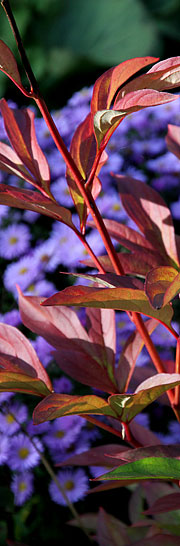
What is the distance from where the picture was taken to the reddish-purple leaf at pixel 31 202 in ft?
1.23

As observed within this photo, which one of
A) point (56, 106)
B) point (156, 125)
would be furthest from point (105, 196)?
point (56, 106)

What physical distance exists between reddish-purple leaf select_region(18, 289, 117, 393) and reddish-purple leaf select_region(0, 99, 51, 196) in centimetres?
12

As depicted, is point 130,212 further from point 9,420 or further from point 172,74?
point 9,420

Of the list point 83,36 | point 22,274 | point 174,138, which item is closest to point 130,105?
point 174,138

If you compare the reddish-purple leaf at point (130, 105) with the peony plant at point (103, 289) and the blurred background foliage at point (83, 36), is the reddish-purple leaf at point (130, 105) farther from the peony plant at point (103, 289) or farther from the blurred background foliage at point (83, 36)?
the blurred background foliage at point (83, 36)

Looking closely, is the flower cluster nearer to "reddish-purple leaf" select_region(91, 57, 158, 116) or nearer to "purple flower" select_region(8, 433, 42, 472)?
"purple flower" select_region(8, 433, 42, 472)

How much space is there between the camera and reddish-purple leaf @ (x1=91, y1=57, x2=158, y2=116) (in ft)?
1.14

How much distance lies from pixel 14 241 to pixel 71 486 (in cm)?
64

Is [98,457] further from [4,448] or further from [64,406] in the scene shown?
[4,448]

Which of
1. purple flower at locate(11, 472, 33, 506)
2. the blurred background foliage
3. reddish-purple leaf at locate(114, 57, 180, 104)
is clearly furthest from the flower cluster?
the blurred background foliage

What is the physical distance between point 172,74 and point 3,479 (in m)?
0.75

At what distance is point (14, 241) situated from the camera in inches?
52.8

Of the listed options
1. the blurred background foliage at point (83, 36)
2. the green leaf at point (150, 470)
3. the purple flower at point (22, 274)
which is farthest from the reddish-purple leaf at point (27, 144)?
the blurred background foliage at point (83, 36)

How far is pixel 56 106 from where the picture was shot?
A: 308 centimetres
